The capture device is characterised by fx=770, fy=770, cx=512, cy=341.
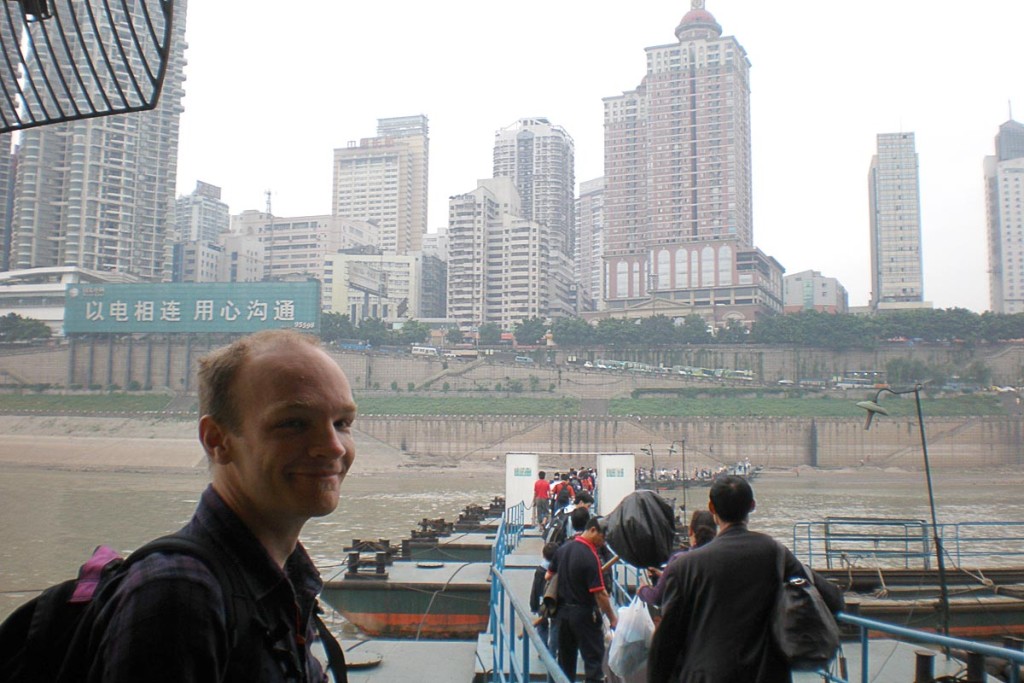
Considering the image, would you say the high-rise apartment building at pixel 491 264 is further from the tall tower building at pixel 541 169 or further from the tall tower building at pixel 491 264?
the tall tower building at pixel 541 169

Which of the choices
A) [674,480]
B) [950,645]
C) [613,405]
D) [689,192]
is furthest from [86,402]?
[689,192]

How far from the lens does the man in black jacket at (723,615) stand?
2.47m

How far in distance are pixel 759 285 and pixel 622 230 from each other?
68.3ft

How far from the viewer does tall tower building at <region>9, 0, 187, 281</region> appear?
5644 centimetres

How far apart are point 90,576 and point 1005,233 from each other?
11124 centimetres

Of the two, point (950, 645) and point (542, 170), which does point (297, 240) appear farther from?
point (950, 645)

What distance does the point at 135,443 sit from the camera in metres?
48.9

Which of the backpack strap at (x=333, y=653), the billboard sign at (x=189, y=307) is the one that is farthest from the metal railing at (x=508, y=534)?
the billboard sign at (x=189, y=307)

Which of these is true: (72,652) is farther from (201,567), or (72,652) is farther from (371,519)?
(371,519)

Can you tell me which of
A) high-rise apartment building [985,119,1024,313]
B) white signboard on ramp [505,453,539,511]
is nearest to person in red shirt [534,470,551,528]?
white signboard on ramp [505,453,539,511]

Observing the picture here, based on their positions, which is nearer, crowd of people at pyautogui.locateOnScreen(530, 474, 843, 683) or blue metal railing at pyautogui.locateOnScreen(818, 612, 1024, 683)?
crowd of people at pyautogui.locateOnScreen(530, 474, 843, 683)

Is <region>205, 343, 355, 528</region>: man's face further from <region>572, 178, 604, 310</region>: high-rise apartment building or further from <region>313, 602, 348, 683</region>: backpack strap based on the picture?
<region>572, 178, 604, 310</region>: high-rise apartment building

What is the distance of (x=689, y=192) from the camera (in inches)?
3477

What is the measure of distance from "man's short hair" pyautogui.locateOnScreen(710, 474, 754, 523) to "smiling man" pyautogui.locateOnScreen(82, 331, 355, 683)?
1.78 metres
